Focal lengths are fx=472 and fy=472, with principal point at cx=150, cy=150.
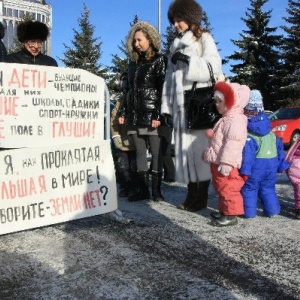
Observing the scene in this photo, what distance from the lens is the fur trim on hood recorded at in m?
4.92

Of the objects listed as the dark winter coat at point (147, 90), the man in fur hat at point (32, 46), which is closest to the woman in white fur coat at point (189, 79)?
the dark winter coat at point (147, 90)

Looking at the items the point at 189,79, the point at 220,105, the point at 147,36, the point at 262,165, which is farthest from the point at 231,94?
the point at 147,36

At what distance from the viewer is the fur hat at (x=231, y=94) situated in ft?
13.4

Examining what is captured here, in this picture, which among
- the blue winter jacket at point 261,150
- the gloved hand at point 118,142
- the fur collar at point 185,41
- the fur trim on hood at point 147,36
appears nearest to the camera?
the blue winter jacket at point 261,150

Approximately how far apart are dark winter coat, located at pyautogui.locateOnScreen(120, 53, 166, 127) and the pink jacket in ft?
3.18

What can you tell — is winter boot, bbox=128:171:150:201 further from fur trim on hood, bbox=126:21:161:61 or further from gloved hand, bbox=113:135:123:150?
fur trim on hood, bbox=126:21:161:61

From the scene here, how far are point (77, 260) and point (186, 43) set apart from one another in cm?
236

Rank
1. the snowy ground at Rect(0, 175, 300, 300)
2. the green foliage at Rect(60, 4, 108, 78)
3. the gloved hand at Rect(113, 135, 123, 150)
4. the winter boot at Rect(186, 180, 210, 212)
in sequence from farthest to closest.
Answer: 1. the green foliage at Rect(60, 4, 108, 78)
2. the gloved hand at Rect(113, 135, 123, 150)
3. the winter boot at Rect(186, 180, 210, 212)
4. the snowy ground at Rect(0, 175, 300, 300)

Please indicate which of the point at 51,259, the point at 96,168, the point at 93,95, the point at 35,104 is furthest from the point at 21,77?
the point at 51,259

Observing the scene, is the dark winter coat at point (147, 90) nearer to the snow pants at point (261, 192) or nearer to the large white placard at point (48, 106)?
the large white placard at point (48, 106)

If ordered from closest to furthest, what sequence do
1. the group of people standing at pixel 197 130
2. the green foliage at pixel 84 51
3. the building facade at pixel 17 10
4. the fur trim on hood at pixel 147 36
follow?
1. the group of people standing at pixel 197 130
2. the fur trim on hood at pixel 147 36
3. the green foliage at pixel 84 51
4. the building facade at pixel 17 10

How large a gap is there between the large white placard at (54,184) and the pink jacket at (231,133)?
0.93m

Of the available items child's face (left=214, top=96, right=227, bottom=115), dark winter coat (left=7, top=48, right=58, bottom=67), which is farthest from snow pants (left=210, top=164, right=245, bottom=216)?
dark winter coat (left=7, top=48, right=58, bottom=67)

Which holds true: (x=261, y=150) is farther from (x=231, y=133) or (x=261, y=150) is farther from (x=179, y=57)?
(x=179, y=57)
